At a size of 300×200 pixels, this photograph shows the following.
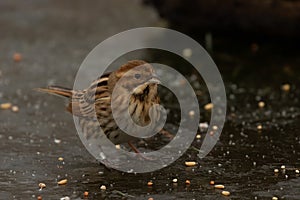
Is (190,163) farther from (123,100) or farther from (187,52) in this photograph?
(187,52)

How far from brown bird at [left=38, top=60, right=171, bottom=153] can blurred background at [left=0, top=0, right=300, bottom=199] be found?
1.07 feet

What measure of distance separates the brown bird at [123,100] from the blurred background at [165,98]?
33cm

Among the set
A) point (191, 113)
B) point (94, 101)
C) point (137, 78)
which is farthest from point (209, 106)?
point (137, 78)

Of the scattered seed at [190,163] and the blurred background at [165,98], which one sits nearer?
the blurred background at [165,98]

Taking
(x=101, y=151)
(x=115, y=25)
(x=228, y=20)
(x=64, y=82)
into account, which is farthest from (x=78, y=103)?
(x=115, y=25)

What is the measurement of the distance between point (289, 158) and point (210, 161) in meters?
0.62

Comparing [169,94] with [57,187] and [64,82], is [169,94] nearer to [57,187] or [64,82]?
[64,82]

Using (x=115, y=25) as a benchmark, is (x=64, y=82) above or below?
below

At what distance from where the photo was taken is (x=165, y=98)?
7.45 meters

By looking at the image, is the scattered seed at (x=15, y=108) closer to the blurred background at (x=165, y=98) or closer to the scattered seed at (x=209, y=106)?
the blurred background at (x=165, y=98)

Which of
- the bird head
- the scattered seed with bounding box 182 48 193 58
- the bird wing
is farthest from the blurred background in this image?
the bird head

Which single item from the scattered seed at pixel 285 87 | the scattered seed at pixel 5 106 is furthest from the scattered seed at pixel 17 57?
the scattered seed at pixel 285 87

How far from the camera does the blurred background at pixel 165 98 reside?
5.12 metres

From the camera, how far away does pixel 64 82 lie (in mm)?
8008
